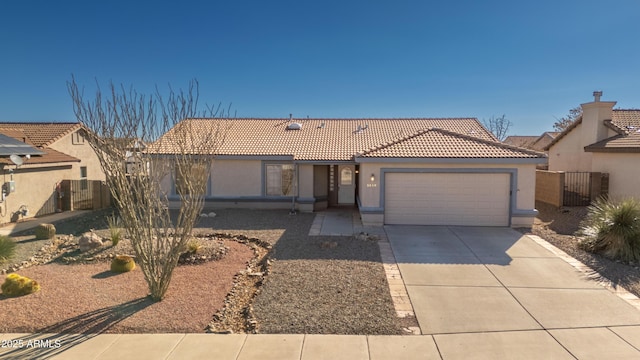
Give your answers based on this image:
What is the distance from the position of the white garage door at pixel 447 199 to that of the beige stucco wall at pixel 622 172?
6.96m

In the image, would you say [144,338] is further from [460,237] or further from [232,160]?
[232,160]

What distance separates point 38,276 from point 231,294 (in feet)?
16.3

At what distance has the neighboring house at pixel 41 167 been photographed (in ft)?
50.9

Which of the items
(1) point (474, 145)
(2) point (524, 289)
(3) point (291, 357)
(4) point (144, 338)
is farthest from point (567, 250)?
(4) point (144, 338)

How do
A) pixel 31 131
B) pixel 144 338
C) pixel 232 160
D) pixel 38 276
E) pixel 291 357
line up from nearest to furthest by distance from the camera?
pixel 291 357, pixel 144 338, pixel 38 276, pixel 232 160, pixel 31 131

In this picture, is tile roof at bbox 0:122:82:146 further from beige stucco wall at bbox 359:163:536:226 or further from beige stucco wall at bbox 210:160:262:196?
beige stucco wall at bbox 359:163:536:226

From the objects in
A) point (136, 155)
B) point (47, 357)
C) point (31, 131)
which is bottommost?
point (47, 357)

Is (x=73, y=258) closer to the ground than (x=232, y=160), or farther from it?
closer to the ground

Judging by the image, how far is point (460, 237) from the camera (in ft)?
39.9

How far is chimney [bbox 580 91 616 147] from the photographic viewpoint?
61.4ft

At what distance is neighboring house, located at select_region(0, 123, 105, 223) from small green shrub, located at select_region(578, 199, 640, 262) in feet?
57.8

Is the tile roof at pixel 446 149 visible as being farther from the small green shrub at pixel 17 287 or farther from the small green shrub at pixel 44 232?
the small green shrub at pixel 44 232

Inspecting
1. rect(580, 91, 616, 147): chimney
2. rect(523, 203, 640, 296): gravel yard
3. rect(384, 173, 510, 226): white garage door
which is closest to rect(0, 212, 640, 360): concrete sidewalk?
rect(523, 203, 640, 296): gravel yard

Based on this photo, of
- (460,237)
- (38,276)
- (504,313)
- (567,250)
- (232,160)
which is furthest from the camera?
(232,160)
